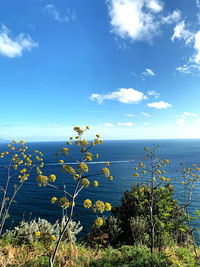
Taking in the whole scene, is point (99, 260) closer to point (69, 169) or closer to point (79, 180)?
point (79, 180)

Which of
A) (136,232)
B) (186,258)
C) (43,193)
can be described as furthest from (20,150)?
(43,193)

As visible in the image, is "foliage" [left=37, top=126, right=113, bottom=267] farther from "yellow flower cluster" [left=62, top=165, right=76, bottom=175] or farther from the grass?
the grass

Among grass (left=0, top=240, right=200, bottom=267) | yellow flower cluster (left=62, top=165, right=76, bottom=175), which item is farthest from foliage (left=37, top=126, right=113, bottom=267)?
grass (left=0, top=240, right=200, bottom=267)

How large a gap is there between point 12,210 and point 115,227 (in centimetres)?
2694

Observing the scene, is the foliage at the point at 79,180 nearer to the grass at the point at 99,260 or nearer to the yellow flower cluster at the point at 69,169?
the yellow flower cluster at the point at 69,169

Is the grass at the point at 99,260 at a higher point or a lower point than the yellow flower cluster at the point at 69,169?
lower

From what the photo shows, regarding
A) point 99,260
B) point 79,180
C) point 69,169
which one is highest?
point 69,169

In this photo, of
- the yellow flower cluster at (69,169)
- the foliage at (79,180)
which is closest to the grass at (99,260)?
the foliage at (79,180)

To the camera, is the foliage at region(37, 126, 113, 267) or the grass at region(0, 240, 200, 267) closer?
the foliage at region(37, 126, 113, 267)

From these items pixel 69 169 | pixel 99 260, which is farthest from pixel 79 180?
pixel 99 260

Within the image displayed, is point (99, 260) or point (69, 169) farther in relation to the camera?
point (99, 260)

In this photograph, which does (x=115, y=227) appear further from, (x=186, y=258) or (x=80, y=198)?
(x=80, y=198)

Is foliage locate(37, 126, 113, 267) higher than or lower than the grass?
higher

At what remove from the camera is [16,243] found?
18.4 ft
